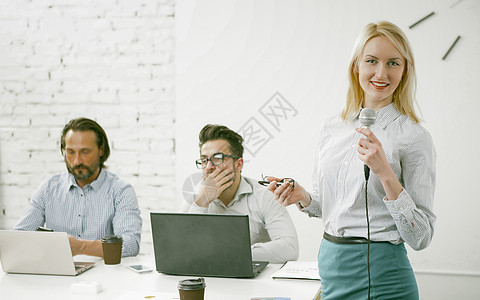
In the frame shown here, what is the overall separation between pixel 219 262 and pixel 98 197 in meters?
0.98

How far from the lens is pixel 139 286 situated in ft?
5.75

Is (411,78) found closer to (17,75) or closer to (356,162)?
(356,162)

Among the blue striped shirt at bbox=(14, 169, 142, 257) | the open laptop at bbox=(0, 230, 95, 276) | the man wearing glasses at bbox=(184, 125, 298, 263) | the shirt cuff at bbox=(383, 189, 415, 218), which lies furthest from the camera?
the blue striped shirt at bbox=(14, 169, 142, 257)

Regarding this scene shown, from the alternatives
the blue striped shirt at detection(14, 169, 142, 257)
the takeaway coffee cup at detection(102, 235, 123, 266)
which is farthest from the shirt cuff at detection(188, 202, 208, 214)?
the takeaway coffee cup at detection(102, 235, 123, 266)

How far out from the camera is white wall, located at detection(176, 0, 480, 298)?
291 centimetres

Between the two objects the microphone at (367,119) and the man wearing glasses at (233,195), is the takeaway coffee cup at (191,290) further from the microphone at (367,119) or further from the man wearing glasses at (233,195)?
the man wearing glasses at (233,195)

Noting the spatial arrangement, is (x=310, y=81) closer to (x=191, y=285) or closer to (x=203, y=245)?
(x=203, y=245)

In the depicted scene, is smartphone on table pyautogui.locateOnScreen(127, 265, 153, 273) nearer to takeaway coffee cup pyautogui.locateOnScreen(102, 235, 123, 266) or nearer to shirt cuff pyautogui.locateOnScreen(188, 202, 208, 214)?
takeaway coffee cup pyautogui.locateOnScreen(102, 235, 123, 266)

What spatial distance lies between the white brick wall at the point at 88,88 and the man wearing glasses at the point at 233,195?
942mm

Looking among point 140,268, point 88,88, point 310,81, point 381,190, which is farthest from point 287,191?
point 88,88

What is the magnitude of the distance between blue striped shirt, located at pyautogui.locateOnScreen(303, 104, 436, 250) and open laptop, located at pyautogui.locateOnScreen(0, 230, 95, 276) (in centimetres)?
98

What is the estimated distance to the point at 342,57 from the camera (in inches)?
121

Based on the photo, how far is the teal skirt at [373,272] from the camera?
1.38 meters

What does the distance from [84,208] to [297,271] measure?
1176 mm
